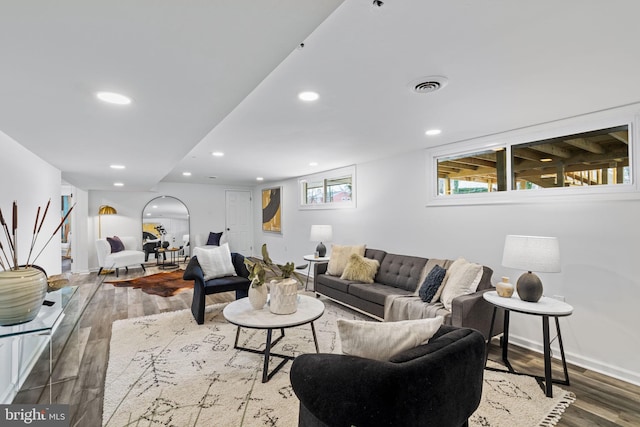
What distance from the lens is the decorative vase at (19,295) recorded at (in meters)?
1.57

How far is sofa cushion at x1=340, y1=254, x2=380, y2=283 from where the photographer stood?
417cm

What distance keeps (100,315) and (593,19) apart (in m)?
5.45

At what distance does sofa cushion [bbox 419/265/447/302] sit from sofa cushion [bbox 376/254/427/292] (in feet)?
1.44

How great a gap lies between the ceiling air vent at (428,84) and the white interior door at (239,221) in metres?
7.68

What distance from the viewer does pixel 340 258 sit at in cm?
459

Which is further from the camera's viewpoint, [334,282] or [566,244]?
[334,282]

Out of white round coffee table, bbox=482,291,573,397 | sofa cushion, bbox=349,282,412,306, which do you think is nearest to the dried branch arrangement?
sofa cushion, bbox=349,282,412,306

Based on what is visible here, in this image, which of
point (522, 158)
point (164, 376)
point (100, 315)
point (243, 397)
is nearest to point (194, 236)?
point (100, 315)

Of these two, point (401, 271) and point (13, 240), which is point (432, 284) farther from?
point (13, 240)

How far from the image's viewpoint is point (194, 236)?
331 inches

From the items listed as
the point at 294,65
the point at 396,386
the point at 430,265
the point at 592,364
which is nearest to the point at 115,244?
the point at 430,265

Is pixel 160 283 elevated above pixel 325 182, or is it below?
below

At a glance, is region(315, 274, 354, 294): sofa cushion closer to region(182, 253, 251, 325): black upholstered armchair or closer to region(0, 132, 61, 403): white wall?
region(182, 253, 251, 325): black upholstered armchair

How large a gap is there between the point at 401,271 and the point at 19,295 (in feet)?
11.9
